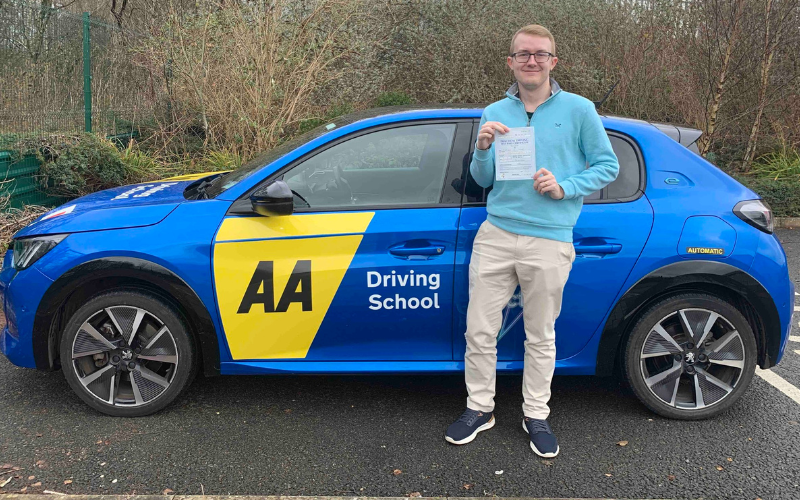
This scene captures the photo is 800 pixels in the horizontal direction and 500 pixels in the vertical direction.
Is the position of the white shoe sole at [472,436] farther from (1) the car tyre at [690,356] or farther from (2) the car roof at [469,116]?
(2) the car roof at [469,116]

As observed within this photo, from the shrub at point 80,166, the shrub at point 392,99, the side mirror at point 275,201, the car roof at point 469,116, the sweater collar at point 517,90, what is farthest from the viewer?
the shrub at point 392,99

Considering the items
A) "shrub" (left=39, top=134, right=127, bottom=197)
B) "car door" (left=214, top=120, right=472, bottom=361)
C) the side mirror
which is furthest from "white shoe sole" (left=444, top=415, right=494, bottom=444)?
"shrub" (left=39, top=134, right=127, bottom=197)

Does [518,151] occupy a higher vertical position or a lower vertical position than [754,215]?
higher

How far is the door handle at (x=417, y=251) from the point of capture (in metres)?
3.27

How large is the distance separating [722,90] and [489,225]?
25.7 feet

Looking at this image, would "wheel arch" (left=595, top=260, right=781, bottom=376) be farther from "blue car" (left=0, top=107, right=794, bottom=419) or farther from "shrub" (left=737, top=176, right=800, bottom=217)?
"shrub" (left=737, top=176, right=800, bottom=217)

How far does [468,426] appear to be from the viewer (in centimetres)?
328

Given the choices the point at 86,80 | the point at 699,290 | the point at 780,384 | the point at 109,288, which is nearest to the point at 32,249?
the point at 109,288

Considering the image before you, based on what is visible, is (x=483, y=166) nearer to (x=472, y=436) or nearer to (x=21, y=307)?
(x=472, y=436)

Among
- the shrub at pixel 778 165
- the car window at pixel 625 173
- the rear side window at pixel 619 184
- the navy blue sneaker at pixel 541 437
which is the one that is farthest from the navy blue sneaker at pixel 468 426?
the shrub at pixel 778 165

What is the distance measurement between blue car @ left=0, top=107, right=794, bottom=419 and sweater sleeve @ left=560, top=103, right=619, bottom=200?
0.37m

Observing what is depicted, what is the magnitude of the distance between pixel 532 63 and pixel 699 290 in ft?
4.74

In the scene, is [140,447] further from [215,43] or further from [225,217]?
[215,43]

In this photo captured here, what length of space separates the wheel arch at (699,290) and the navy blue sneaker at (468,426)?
0.64m
